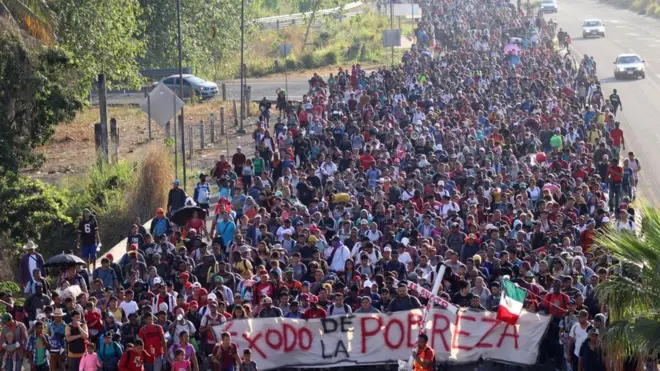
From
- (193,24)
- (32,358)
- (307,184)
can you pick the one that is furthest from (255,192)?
(193,24)

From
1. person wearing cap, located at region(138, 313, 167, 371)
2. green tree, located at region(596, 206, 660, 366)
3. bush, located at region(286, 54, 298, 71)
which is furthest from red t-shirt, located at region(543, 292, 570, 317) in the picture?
bush, located at region(286, 54, 298, 71)

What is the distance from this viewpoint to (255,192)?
23.9m

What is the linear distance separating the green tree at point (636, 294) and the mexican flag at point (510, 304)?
3.16 metres

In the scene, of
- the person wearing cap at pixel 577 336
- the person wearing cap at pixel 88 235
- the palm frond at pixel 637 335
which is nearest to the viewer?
the palm frond at pixel 637 335

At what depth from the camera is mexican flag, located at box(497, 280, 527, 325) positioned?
15.8 meters

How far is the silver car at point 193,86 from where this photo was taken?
156 feet

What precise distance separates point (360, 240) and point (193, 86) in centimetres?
2897

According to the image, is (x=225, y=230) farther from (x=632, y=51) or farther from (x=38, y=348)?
(x=632, y=51)

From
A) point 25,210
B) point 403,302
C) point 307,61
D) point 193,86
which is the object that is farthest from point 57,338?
point 307,61

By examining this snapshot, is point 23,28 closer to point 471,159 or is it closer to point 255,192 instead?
point 255,192

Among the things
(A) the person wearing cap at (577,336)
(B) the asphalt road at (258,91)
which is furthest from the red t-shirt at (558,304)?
(B) the asphalt road at (258,91)

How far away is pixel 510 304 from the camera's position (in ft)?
51.9

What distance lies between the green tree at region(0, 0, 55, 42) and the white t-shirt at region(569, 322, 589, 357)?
49.1 feet

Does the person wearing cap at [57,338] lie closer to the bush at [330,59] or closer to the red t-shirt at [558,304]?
the red t-shirt at [558,304]
